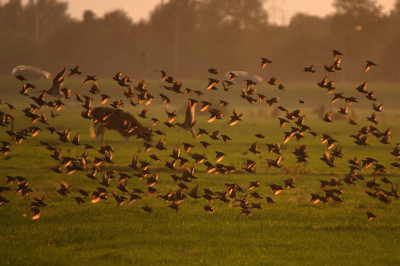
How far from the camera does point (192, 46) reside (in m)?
94.7

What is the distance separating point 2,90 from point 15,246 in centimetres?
6620

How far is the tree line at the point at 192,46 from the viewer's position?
91.8 m

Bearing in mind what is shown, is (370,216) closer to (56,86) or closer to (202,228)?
(202,228)

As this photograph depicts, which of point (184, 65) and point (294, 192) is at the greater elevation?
point (184, 65)

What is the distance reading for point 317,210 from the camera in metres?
14.6

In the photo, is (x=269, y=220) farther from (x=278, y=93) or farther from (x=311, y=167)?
(x=278, y=93)

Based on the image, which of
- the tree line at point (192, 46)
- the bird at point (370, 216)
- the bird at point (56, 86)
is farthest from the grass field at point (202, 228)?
the tree line at point (192, 46)

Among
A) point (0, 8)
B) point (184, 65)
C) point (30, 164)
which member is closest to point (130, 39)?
point (184, 65)

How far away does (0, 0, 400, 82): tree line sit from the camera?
301 feet

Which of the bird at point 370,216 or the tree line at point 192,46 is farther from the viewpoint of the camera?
the tree line at point 192,46

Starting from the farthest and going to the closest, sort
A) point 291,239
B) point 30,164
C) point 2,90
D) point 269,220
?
point 2,90
point 30,164
point 269,220
point 291,239

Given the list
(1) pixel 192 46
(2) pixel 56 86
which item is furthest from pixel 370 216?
(1) pixel 192 46

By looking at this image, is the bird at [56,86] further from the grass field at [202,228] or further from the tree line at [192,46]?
the tree line at [192,46]

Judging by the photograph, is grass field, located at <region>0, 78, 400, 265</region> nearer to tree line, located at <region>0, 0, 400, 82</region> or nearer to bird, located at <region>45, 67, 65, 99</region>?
bird, located at <region>45, 67, 65, 99</region>
